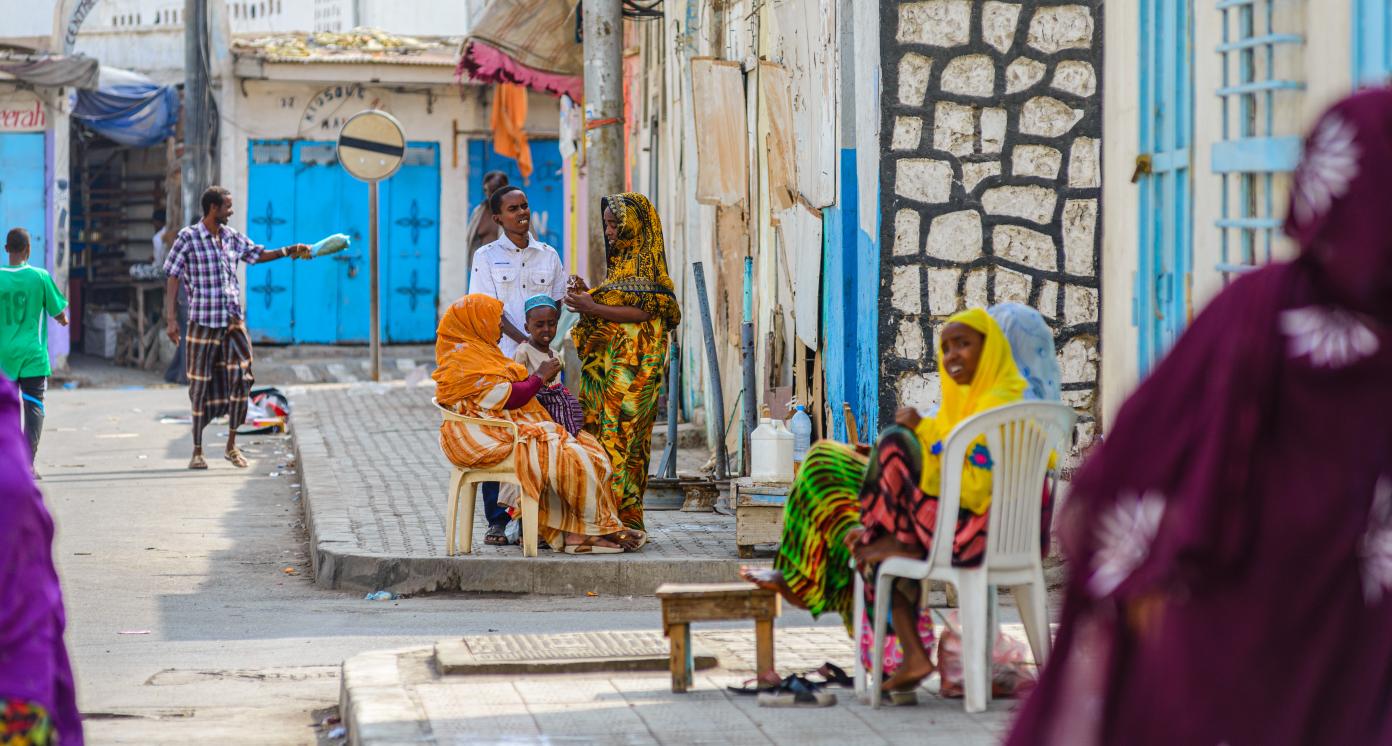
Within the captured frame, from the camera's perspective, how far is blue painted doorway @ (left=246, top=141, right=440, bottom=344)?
76.1 ft

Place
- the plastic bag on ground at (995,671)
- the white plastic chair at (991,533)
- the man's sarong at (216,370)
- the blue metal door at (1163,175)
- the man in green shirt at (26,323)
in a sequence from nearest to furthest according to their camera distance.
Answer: the white plastic chair at (991,533) < the plastic bag on ground at (995,671) < the blue metal door at (1163,175) < the man in green shirt at (26,323) < the man's sarong at (216,370)

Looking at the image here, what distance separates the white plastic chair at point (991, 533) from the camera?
17.5 feet

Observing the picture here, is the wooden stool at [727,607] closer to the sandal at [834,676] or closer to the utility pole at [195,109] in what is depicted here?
the sandal at [834,676]

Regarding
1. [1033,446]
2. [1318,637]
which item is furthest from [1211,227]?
[1318,637]

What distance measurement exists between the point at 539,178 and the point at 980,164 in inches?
618

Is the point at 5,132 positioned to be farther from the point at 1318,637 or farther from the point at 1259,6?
the point at 1318,637

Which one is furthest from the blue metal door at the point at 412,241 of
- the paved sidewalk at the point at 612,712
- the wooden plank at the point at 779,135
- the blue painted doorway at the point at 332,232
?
the paved sidewalk at the point at 612,712

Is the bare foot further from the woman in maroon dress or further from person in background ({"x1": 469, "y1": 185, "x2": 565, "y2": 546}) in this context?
person in background ({"x1": 469, "y1": 185, "x2": 565, "y2": 546})

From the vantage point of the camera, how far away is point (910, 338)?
8852 mm

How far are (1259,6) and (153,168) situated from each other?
2233 cm

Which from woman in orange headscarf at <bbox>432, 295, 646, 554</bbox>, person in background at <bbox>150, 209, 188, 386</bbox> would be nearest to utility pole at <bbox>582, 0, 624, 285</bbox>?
woman in orange headscarf at <bbox>432, 295, 646, 554</bbox>

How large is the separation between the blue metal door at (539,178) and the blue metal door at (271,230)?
7.45 ft

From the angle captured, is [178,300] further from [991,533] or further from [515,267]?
[991,533]

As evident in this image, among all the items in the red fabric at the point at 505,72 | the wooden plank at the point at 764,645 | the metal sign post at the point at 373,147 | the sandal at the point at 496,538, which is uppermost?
the red fabric at the point at 505,72
